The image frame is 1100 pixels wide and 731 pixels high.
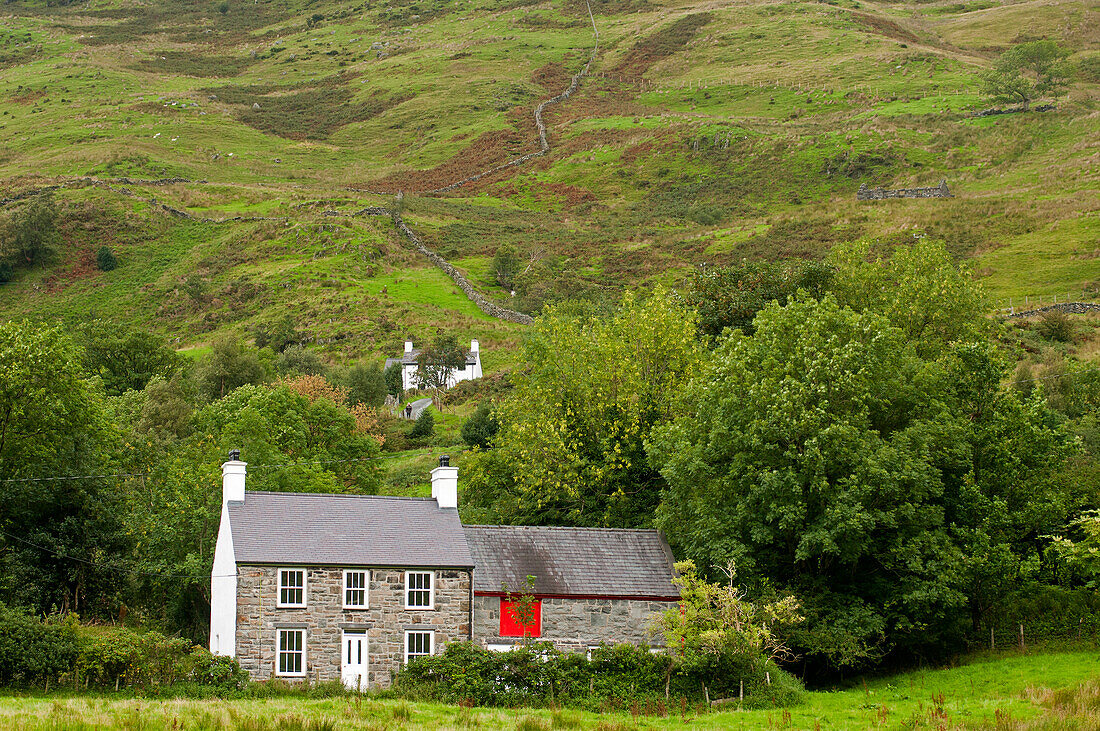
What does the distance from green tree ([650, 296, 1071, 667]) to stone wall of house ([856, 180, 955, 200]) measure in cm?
10489

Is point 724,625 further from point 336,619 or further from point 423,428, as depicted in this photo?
point 423,428

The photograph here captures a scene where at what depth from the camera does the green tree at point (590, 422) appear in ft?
151

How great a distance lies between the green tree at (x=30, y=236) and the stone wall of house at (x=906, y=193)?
110m

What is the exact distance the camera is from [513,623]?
3550 cm

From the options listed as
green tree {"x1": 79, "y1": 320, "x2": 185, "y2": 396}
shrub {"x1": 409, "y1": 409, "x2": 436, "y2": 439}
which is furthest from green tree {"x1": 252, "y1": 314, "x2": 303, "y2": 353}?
shrub {"x1": 409, "y1": 409, "x2": 436, "y2": 439}

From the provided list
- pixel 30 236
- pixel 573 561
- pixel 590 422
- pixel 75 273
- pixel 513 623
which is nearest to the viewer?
pixel 513 623

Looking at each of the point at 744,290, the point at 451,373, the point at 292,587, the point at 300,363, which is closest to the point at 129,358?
the point at 300,363

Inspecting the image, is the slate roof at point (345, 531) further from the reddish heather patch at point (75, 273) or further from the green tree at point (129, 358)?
the reddish heather patch at point (75, 273)

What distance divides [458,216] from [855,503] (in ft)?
434

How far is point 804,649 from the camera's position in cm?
3616

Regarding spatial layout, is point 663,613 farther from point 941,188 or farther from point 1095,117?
point 1095,117

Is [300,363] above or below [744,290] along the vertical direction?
above

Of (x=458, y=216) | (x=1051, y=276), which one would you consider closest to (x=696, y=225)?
(x=458, y=216)

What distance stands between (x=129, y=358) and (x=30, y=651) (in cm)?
6297
